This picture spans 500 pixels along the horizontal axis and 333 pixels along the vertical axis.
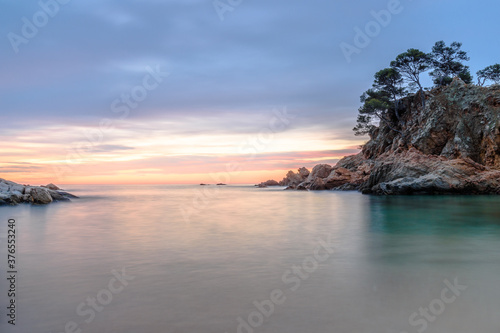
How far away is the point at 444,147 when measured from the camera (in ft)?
134

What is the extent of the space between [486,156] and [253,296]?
4015 centimetres

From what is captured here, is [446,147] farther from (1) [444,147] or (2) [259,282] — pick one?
(2) [259,282]

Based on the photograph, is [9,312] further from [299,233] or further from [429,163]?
[429,163]

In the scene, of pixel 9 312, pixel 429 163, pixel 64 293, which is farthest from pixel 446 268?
pixel 429 163

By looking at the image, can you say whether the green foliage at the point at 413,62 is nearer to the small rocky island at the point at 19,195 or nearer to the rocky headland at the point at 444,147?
the rocky headland at the point at 444,147

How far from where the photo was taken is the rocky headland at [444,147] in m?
32.8

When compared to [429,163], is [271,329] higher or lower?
lower

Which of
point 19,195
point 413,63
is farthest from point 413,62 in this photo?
point 19,195

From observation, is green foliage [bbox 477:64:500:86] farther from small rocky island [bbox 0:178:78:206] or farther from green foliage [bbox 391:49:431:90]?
small rocky island [bbox 0:178:78:206]

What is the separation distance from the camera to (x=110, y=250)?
9.84 metres

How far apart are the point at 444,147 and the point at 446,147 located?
1.44 ft

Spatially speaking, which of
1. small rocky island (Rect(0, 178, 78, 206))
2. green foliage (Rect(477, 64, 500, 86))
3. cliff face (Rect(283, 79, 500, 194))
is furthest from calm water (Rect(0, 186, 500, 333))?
green foliage (Rect(477, 64, 500, 86))

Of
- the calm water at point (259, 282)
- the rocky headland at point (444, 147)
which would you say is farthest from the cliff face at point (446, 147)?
the calm water at point (259, 282)

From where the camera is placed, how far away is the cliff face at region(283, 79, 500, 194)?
107 ft
